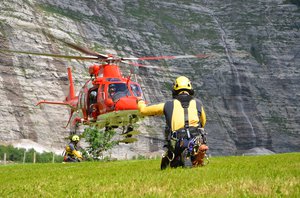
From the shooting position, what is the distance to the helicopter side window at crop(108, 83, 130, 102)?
28.0 m

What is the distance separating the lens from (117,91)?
1112 inches

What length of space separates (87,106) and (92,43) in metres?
77.3

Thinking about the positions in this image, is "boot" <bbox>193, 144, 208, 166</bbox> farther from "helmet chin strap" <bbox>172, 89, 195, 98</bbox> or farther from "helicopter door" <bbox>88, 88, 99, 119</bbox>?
"helicopter door" <bbox>88, 88, 99, 119</bbox>

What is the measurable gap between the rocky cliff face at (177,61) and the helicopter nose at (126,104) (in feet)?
196

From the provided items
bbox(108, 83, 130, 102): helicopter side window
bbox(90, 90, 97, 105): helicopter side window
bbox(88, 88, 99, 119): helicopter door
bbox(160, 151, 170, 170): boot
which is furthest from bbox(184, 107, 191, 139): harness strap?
bbox(90, 90, 97, 105): helicopter side window

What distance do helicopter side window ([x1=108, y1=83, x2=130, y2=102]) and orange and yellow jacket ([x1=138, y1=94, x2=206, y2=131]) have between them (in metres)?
18.3

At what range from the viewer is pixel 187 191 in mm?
5539

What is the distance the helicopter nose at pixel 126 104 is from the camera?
2733 cm

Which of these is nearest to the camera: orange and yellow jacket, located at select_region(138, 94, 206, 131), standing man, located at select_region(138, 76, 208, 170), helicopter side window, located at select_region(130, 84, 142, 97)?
standing man, located at select_region(138, 76, 208, 170)

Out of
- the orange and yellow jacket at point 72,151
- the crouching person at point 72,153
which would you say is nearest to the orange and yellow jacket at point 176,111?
the crouching person at point 72,153

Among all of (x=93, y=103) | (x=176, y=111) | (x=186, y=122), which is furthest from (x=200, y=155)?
(x=93, y=103)

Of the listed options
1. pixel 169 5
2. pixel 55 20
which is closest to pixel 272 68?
pixel 169 5

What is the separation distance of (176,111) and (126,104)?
1780 centimetres

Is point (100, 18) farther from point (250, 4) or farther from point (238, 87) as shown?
point (250, 4)
